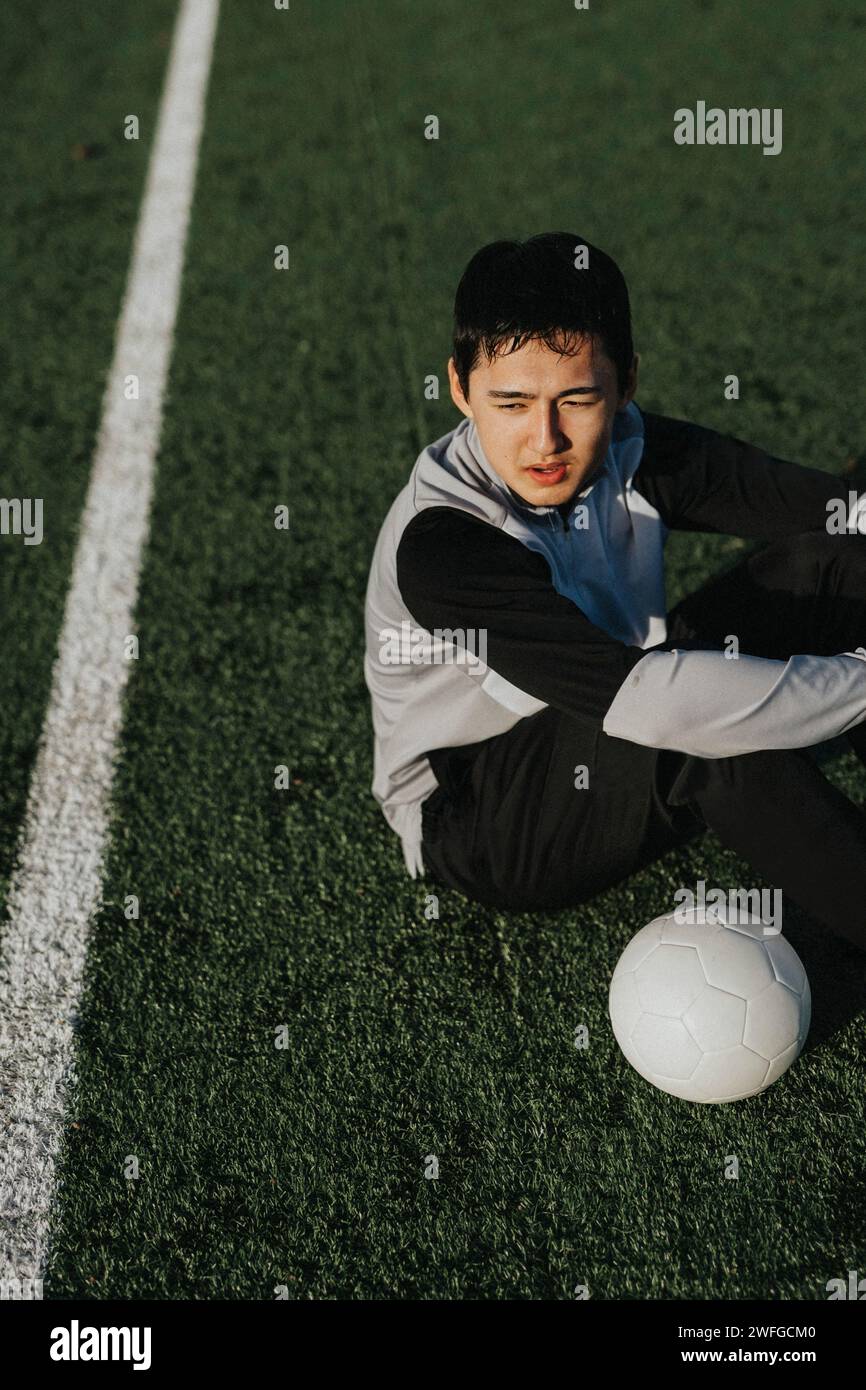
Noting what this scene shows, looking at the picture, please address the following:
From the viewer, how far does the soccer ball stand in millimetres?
2596

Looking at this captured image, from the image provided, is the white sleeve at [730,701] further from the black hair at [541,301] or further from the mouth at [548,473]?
the black hair at [541,301]

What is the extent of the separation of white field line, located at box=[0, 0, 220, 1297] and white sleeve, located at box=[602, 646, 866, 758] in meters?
1.65

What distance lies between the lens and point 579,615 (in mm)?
2400

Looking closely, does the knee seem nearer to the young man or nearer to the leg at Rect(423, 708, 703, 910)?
the young man

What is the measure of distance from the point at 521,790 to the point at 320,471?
225 centimetres

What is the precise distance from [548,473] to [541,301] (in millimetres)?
349

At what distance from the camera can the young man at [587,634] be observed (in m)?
2.39

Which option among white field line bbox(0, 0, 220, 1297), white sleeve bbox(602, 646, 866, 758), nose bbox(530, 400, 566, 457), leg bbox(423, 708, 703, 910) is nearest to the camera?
white sleeve bbox(602, 646, 866, 758)

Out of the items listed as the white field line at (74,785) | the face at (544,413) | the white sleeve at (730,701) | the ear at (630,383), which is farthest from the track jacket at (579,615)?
the white field line at (74,785)

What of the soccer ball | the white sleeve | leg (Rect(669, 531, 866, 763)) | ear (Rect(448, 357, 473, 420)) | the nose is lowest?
the soccer ball

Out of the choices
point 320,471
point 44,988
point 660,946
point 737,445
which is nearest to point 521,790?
point 660,946

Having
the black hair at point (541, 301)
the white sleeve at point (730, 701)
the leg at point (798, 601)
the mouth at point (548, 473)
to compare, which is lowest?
the white sleeve at point (730, 701)

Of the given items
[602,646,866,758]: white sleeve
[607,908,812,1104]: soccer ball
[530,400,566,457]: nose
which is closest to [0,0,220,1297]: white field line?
[607,908,812,1104]: soccer ball

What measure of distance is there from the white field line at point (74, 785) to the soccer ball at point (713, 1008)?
139cm
